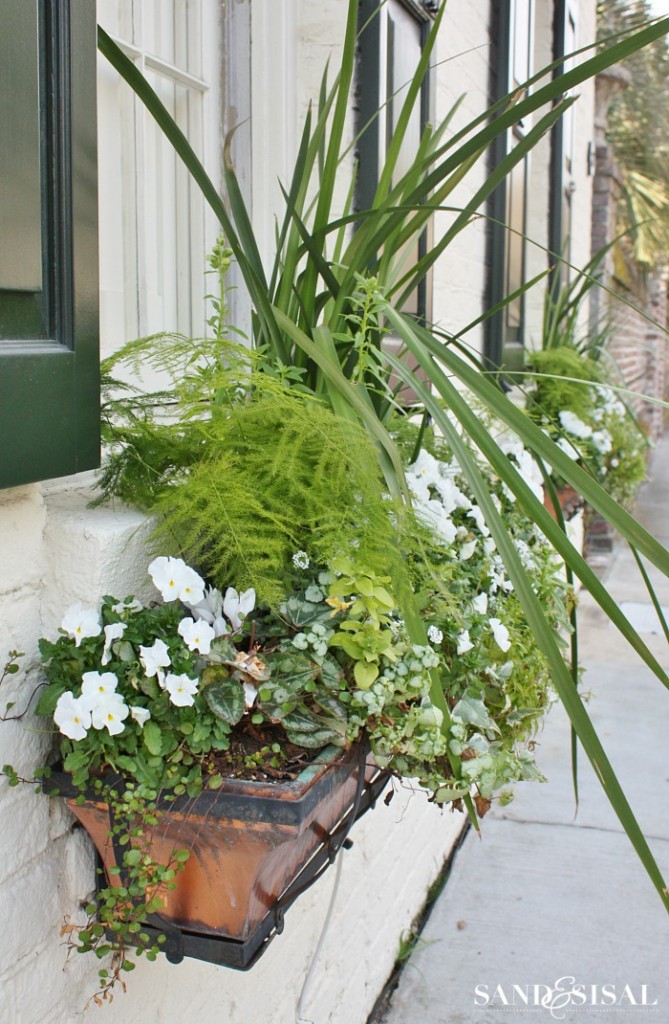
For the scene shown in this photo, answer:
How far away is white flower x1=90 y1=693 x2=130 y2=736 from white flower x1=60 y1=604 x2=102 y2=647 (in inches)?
3.1

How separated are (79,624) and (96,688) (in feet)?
0.26

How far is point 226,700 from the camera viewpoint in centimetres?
112

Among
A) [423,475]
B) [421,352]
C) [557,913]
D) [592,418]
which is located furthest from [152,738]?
[592,418]

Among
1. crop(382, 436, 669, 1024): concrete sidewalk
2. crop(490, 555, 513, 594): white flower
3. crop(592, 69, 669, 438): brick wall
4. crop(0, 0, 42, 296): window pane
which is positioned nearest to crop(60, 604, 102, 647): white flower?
crop(0, 0, 42, 296): window pane

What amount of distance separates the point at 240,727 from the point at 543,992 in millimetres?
1428

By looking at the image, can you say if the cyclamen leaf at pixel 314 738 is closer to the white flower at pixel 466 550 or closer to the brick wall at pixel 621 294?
the white flower at pixel 466 550

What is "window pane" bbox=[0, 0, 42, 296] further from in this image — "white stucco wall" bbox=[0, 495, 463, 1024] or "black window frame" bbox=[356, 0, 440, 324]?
"black window frame" bbox=[356, 0, 440, 324]

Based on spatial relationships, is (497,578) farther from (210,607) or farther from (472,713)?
(210,607)

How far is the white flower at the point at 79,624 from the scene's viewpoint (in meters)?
1.13

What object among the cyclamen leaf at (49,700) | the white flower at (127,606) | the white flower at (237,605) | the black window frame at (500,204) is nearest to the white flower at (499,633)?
the white flower at (237,605)

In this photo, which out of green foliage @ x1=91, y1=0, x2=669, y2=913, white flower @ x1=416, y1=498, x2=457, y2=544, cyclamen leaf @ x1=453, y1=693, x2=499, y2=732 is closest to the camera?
green foliage @ x1=91, y1=0, x2=669, y2=913

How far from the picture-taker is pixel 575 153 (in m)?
5.54

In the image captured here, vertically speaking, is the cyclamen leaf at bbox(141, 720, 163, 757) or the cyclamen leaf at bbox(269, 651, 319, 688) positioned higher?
the cyclamen leaf at bbox(269, 651, 319, 688)

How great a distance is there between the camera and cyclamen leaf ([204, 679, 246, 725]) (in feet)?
3.65
